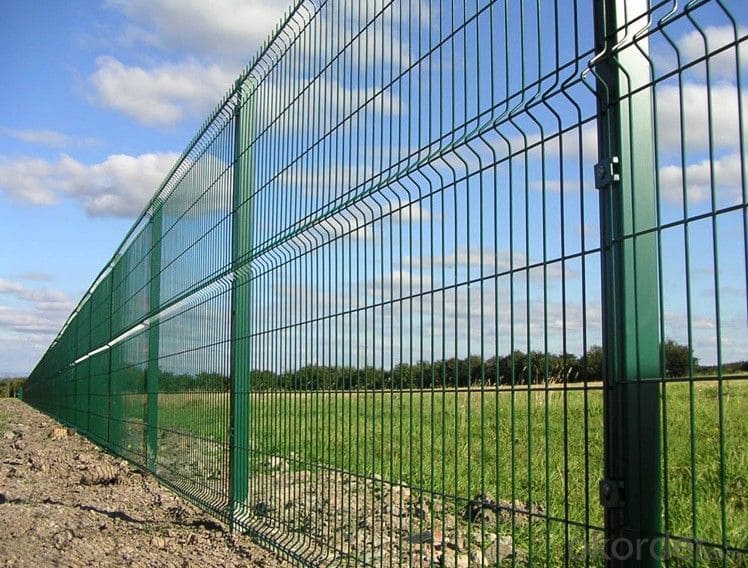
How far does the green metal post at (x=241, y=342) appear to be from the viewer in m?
6.58

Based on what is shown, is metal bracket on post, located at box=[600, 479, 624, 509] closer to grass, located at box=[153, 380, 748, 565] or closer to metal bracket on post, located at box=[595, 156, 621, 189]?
grass, located at box=[153, 380, 748, 565]

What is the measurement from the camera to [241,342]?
662cm

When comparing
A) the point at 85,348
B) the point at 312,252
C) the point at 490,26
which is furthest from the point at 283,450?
the point at 85,348

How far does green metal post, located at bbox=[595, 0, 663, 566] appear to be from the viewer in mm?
2645

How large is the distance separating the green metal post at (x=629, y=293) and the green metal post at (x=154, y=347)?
27.5 ft

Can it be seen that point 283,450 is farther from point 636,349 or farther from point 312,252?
point 636,349

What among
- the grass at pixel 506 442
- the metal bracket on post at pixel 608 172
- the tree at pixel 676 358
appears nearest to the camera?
the tree at pixel 676 358

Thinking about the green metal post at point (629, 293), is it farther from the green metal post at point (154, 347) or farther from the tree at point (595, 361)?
the green metal post at point (154, 347)

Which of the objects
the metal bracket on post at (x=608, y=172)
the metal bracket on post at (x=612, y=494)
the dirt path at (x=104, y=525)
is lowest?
the dirt path at (x=104, y=525)

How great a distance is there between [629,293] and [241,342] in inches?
167

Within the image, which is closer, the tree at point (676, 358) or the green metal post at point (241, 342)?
the tree at point (676, 358)

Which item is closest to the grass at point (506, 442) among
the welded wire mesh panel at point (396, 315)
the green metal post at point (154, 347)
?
the welded wire mesh panel at point (396, 315)

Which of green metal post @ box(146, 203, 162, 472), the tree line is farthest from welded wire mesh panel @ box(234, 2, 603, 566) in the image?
green metal post @ box(146, 203, 162, 472)

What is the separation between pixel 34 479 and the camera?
1066cm
